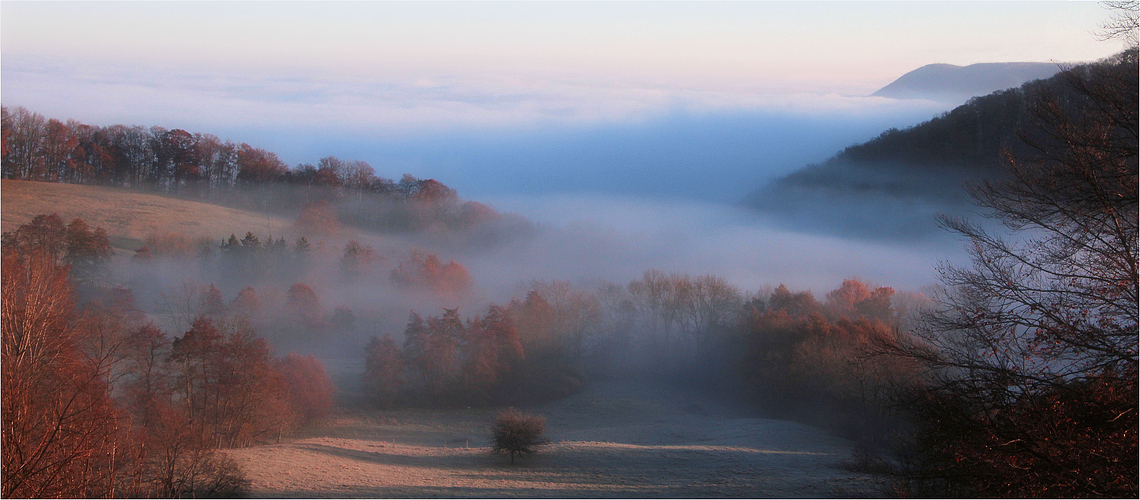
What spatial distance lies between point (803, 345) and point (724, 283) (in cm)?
2508

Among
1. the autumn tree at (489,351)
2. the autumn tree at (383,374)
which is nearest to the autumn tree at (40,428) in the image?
the autumn tree at (383,374)

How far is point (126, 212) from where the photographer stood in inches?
2970

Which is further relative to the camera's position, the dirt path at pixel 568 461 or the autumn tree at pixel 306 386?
the autumn tree at pixel 306 386

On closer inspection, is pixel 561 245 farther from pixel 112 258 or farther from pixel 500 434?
pixel 500 434

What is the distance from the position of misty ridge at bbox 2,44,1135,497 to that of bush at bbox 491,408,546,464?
12.3 meters

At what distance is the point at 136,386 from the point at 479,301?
4484cm

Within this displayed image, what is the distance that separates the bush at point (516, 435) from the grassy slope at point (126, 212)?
56.7m

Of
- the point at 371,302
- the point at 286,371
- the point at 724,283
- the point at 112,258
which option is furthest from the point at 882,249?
the point at 112,258

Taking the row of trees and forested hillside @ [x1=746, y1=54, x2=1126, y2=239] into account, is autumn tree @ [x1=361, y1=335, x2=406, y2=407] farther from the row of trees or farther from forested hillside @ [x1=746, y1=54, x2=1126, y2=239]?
forested hillside @ [x1=746, y1=54, x2=1126, y2=239]

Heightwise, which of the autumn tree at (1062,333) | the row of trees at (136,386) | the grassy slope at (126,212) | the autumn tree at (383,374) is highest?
the grassy slope at (126,212)

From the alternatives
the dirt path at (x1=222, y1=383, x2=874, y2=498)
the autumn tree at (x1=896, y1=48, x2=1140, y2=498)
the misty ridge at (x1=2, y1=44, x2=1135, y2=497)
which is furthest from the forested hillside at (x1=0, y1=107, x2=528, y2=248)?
the autumn tree at (x1=896, y1=48, x2=1140, y2=498)

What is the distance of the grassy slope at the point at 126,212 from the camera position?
6775 centimetres

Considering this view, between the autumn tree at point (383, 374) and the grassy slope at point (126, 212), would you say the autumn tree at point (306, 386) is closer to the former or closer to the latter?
the autumn tree at point (383, 374)

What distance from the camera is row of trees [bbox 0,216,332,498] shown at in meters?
10.6
